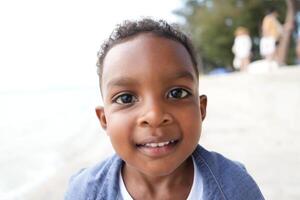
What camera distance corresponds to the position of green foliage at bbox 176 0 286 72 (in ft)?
86.5

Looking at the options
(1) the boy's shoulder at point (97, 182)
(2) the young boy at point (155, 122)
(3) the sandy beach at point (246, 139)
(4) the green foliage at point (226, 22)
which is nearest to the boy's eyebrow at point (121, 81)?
(2) the young boy at point (155, 122)

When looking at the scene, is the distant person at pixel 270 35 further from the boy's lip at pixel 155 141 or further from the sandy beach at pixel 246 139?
the boy's lip at pixel 155 141

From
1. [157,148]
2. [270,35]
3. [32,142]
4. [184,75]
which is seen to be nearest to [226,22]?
[270,35]

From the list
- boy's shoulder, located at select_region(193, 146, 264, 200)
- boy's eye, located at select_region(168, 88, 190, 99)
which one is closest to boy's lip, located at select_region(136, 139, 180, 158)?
boy's eye, located at select_region(168, 88, 190, 99)

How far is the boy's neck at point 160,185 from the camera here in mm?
1984

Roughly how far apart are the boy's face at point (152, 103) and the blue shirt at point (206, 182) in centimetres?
22

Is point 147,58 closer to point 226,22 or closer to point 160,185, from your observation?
point 160,185

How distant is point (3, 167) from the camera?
14.7 feet

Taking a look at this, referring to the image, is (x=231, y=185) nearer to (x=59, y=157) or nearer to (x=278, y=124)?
(x=59, y=157)

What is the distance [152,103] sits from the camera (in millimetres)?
1655

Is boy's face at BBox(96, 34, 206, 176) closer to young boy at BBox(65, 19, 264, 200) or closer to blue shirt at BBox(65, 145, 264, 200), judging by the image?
young boy at BBox(65, 19, 264, 200)

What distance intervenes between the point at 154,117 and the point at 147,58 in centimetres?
24

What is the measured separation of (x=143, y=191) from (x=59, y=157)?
10.00 feet

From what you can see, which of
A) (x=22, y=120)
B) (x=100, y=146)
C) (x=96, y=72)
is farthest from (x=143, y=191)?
(x=22, y=120)
